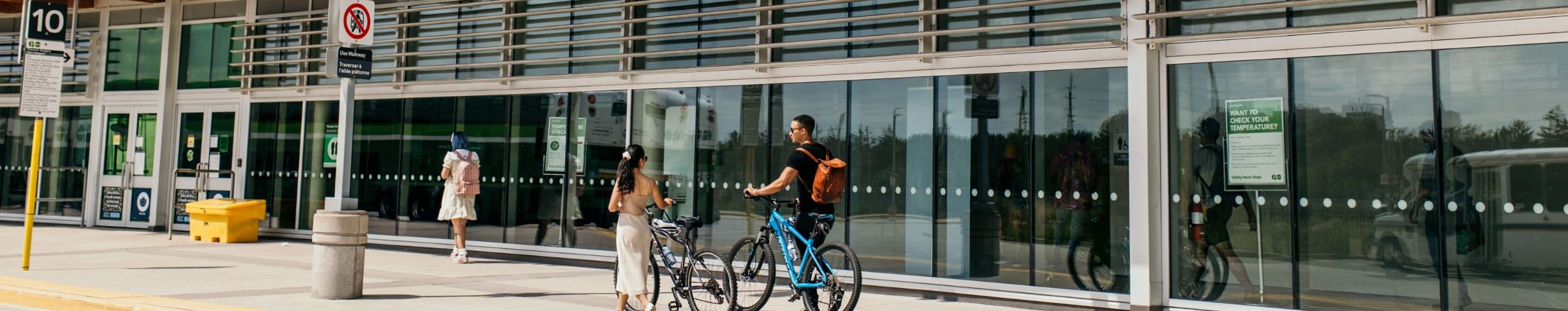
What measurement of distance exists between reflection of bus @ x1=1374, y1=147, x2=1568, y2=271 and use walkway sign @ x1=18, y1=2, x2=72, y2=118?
12.3 m

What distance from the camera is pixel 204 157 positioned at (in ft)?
57.0

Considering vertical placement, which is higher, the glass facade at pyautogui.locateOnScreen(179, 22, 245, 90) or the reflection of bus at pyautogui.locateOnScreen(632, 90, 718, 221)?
the glass facade at pyautogui.locateOnScreen(179, 22, 245, 90)

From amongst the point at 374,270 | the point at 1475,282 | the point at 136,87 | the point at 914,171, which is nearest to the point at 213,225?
the point at 136,87

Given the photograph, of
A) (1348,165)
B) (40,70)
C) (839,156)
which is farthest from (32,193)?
(1348,165)

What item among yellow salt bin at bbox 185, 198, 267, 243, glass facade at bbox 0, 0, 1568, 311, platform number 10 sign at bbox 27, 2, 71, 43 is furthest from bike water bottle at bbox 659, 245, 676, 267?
yellow salt bin at bbox 185, 198, 267, 243

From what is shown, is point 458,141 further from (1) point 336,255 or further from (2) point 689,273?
(2) point 689,273

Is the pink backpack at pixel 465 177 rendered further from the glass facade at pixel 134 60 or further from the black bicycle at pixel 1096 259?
the glass facade at pixel 134 60

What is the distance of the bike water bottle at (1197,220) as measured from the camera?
916 centimetres

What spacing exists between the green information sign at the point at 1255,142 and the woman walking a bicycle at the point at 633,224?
4.51 meters

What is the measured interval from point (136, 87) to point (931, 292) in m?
14.3

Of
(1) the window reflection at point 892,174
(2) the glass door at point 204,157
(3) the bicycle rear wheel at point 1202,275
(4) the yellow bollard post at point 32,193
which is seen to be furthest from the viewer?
(2) the glass door at point 204,157

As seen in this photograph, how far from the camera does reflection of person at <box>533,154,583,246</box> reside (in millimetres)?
13383

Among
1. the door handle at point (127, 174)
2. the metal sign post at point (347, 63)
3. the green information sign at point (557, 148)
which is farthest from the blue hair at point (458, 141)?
the door handle at point (127, 174)

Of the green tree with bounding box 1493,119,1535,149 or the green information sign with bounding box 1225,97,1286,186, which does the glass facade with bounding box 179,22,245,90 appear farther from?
the green tree with bounding box 1493,119,1535,149
